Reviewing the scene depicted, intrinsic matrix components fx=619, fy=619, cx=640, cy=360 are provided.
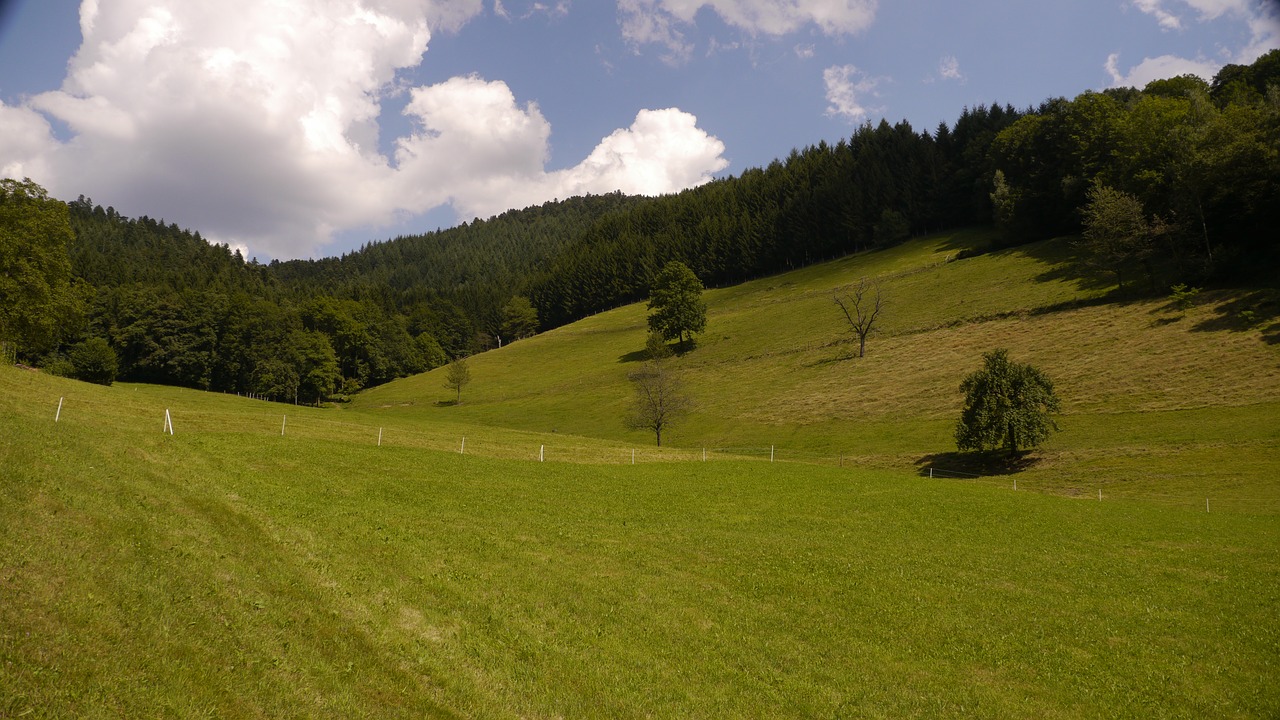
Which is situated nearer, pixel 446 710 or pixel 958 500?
pixel 446 710

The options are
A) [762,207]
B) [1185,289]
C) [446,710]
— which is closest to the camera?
[446,710]

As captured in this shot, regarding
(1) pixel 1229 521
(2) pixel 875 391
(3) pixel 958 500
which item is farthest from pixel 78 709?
(2) pixel 875 391

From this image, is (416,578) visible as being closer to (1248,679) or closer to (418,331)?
(1248,679)

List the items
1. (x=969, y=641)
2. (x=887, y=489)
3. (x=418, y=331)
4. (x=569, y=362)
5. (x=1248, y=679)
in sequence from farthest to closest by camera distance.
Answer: (x=418, y=331)
(x=569, y=362)
(x=887, y=489)
(x=969, y=641)
(x=1248, y=679)

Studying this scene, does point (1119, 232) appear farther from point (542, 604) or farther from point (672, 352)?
point (542, 604)

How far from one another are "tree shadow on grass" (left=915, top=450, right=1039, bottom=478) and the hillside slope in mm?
1342

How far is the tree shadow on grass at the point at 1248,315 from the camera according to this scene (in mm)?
62688

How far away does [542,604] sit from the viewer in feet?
54.4

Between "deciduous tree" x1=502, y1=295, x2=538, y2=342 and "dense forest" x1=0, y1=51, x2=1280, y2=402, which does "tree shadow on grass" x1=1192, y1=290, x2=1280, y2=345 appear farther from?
"deciduous tree" x1=502, y1=295, x2=538, y2=342

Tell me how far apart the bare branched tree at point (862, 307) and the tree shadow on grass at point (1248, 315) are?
126 ft

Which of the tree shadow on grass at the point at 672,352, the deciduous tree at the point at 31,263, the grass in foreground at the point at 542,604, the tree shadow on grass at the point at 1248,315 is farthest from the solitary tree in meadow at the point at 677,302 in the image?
the grass in foreground at the point at 542,604

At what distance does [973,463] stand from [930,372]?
26.9 meters

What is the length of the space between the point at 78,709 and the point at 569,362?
123121 mm

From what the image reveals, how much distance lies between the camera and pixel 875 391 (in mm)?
78188
